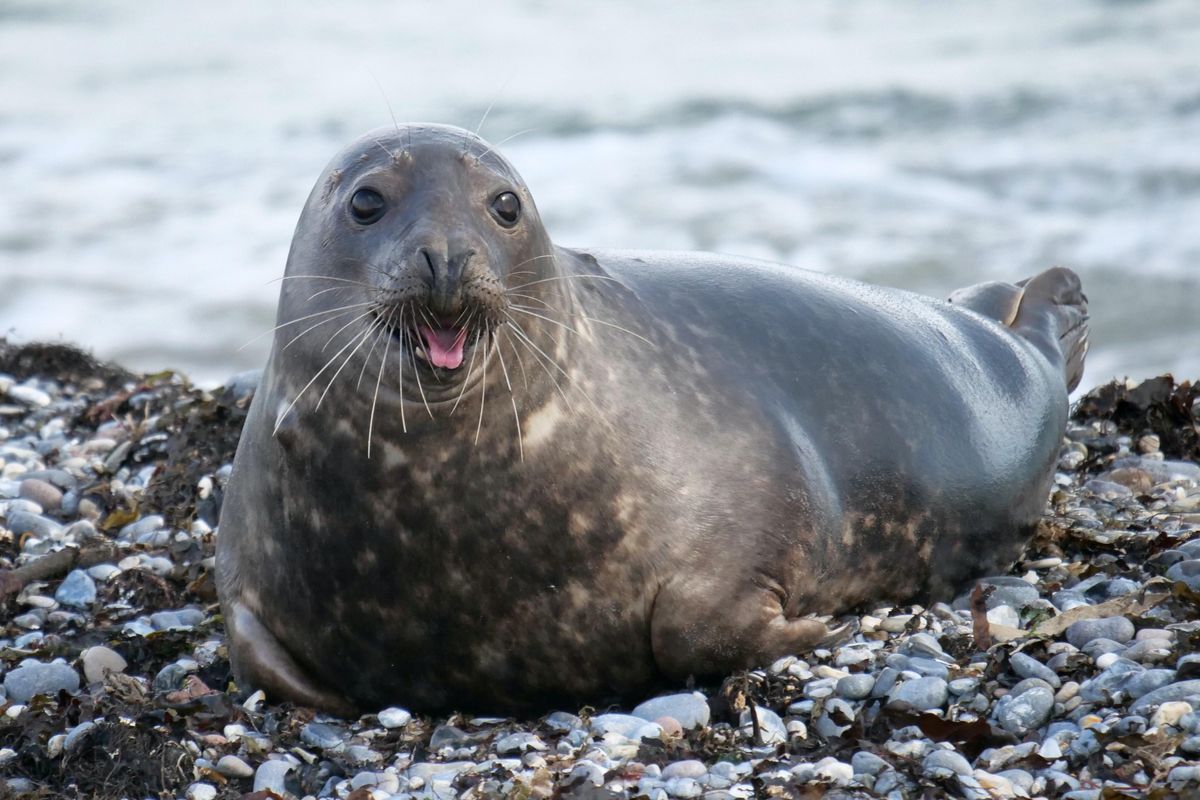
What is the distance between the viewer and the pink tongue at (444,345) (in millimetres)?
3406

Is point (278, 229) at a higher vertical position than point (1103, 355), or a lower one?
higher

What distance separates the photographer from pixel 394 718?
12.5ft

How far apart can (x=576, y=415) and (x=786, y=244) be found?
884 cm

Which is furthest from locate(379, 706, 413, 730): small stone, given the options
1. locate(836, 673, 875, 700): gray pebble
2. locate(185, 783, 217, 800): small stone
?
locate(836, 673, 875, 700): gray pebble

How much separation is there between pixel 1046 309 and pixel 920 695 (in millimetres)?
2492

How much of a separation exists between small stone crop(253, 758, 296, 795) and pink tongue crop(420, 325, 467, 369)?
94 cm

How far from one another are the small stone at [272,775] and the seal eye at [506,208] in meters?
1.27

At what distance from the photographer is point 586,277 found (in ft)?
13.4

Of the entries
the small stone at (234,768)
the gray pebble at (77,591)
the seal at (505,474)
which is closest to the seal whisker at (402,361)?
the seal at (505,474)

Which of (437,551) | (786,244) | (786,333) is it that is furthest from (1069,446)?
(786,244)

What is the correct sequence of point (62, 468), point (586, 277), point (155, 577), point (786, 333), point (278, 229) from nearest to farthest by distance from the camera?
point (586, 277) < point (786, 333) < point (155, 577) < point (62, 468) < point (278, 229)

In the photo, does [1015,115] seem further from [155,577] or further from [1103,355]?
[155,577]

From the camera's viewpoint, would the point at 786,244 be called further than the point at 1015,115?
No

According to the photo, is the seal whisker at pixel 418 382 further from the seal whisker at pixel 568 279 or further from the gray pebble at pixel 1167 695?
the gray pebble at pixel 1167 695
